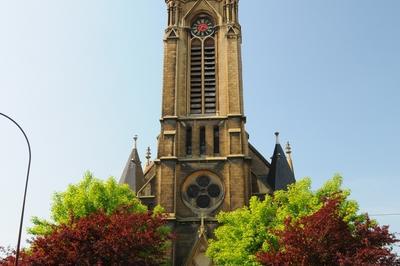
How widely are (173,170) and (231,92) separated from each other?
7.77 m

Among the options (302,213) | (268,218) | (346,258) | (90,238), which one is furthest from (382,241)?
(90,238)

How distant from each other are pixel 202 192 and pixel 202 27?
14736 millimetres

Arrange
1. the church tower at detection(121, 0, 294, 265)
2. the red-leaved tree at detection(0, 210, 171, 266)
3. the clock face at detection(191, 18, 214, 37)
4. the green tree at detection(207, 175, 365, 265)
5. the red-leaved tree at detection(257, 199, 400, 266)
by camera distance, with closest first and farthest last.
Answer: the red-leaved tree at detection(257, 199, 400, 266), the red-leaved tree at detection(0, 210, 171, 266), the green tree at detection(207, 175, 365, 265), the church tower at detection(121, 0, 294, 265), the clock face at detection(191, 18, 214, 37)

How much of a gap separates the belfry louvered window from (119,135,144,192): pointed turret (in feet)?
21.3

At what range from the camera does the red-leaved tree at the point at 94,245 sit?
22.1 metres

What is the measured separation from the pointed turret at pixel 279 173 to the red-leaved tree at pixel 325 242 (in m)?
13.0

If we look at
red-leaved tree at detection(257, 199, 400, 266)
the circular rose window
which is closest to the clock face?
the circular rose window

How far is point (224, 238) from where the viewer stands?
2842 centimetres

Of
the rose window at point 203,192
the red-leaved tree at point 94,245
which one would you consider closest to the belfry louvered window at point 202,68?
the rose window at point 203,192

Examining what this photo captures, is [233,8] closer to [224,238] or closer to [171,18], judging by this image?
[171,18]

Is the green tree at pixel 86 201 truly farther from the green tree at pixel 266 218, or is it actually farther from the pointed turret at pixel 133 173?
the pointed turret at pixel 133 173

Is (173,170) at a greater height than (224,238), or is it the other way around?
(173,170)

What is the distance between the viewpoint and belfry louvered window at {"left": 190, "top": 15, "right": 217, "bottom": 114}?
37750 mm

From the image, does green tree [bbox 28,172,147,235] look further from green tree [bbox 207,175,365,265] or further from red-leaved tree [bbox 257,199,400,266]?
red-leaved tree [bbox 257,199,400,266]
